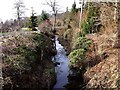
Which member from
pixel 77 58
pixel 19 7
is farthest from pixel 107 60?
pixel 19 7

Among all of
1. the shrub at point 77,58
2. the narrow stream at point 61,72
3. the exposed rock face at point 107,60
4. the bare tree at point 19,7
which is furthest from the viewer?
the bare tree at point 19,7

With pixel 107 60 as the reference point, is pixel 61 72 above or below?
below

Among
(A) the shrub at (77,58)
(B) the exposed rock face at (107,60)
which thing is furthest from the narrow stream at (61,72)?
(B) the exposed rock face at (107,60)

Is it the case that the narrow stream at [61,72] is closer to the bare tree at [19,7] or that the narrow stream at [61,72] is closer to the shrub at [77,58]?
the shrub at [77,58]

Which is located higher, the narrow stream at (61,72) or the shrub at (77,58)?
the shrub at (77,58)

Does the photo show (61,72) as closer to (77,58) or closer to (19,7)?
(77,58)

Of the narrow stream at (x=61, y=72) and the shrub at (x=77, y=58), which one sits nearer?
the narrow stream at (x=61, y=72)

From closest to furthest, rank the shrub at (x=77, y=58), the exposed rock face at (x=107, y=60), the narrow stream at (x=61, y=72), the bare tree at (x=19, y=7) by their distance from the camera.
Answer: the exposed rock face at (x=107, y=60) → the narrow stream at (x=61, y=72) → the shrub at (x=77, y=58) → the bare tree at (x=19, y=7)

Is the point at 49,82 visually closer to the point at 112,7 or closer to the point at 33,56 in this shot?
the point at 33,56

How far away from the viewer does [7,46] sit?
→ 46.5ft

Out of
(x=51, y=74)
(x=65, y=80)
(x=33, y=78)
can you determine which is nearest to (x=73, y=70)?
(x=65, y=80)

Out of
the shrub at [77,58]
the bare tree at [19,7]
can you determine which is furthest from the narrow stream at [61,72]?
the bare tree at [19,7]

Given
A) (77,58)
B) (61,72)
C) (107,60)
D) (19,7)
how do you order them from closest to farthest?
(107,60) → (77,58) → (61,72) → (19,7)

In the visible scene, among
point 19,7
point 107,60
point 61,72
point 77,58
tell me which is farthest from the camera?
point 19,7
